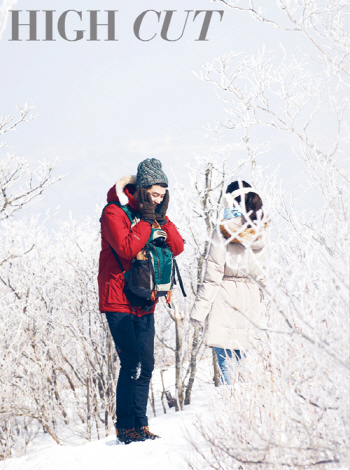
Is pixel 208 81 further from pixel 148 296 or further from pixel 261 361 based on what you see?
pixel 261 361

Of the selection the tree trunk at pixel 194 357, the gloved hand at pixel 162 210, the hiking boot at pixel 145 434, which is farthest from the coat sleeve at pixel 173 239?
the tree trunk at pixel 194 357

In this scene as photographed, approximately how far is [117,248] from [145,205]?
36 centimetres

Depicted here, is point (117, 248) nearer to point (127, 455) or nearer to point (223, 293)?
point (223, 293)

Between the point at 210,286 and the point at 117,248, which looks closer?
the point at 117,248

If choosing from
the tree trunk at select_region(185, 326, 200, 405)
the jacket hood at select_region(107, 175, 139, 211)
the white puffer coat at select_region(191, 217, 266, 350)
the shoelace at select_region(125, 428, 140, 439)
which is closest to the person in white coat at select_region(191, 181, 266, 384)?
the white puffer coat at select_region(191, 217, 266, 350)

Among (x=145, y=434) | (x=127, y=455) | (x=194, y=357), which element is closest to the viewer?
(x=127, y=455)

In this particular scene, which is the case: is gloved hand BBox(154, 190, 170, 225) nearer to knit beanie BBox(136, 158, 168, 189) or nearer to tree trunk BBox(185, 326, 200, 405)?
knit beanie BBox(136, 158, 168, 189)

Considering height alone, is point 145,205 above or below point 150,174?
below

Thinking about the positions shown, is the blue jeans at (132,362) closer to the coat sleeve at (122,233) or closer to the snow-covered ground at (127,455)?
the snow-covered ground at (127,455)

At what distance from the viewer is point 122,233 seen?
2.69 metres

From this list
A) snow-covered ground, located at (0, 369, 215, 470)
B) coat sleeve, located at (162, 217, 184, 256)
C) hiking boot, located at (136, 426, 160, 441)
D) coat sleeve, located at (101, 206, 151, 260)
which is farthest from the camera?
coat sleeve, located at (162, 217, 184, 256)

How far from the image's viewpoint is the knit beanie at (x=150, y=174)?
Result: 9.36 ft

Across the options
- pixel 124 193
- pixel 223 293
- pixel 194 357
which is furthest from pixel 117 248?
pixel 194 357

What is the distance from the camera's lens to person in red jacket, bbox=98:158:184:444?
A: 2.73m
